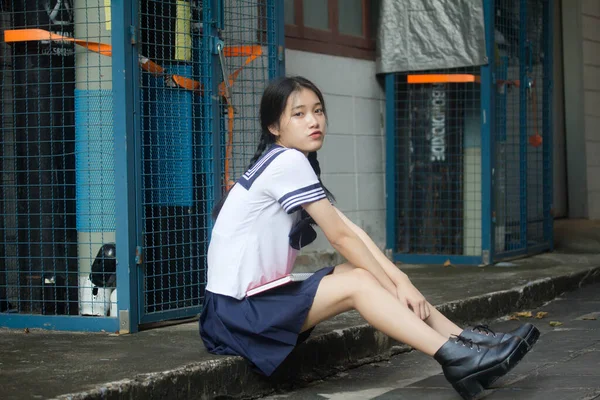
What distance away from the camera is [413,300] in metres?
4.20

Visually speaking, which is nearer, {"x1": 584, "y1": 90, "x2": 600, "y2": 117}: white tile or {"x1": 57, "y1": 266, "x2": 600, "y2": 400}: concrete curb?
{"x1": 57, "y1": 266, "x2": 600, "y2": 400}: concrete curb

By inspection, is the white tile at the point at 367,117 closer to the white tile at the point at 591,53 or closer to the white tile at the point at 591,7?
the white tile at the point at 591,53

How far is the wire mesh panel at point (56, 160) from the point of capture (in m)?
5.18

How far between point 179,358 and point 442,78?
4577mm

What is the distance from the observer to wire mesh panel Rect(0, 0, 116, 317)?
5.18m

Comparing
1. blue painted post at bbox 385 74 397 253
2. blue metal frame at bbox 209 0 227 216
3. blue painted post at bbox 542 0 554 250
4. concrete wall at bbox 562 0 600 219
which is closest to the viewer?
blue metal frame at bbox 209 0 227 216

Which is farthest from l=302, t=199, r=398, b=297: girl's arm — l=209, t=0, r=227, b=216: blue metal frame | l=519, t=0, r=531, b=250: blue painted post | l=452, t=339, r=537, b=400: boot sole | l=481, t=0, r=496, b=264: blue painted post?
l=519, t=0, r=531, b=250: blue painted post

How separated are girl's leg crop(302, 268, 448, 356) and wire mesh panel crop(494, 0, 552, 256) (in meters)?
4.32

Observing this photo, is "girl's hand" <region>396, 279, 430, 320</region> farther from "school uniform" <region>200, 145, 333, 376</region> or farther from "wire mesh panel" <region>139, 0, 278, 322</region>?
"wire mesh panel" <region>139, 0, 278, 322</region>

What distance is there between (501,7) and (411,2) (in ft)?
2.49

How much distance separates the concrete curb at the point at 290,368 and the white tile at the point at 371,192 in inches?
81.1

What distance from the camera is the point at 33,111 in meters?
5.33

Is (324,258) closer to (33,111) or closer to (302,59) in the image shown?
(302,59)

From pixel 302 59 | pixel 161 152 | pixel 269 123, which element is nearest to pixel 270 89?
pixel 269 123
